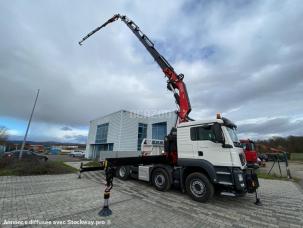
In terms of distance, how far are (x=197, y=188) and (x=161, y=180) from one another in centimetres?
181

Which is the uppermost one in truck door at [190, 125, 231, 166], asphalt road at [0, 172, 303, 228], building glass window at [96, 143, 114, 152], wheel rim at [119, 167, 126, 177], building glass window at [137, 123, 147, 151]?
building glass window at [137, 123, 147, 151]

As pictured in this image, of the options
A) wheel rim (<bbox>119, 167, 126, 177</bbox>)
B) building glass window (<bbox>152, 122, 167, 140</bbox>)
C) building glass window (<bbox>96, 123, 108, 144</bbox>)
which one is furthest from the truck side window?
building glass window (<bbox>96, 123, 108, 144</bbox>)

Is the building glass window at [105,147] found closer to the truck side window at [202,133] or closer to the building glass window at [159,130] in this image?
the building glass window at [159,130]

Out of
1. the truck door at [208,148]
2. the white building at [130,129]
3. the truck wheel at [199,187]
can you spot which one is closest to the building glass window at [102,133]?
the white building at [130,129]

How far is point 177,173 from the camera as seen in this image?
700 centimetres

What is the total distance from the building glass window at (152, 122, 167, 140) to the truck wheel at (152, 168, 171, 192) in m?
20.2

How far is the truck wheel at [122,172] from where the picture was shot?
31.3 ft

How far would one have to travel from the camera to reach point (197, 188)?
6215 millimetres

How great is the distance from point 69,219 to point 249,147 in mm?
15649

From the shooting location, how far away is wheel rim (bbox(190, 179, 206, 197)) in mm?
6012

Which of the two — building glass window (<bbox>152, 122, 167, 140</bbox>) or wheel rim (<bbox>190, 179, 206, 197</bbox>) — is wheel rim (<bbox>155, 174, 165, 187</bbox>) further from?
building glass window (<bbox>152, 122, 167, 140</bbox>)

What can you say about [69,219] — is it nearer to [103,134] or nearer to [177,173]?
[177,173]

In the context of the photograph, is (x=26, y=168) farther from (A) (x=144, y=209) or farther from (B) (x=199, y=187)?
(B) (x=199, y=187)

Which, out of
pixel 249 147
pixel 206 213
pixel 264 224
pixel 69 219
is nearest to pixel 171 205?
pixel 206 213
